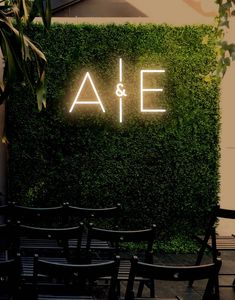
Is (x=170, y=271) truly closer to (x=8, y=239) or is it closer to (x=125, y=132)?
(x=8, y=239)

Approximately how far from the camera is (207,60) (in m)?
7.99

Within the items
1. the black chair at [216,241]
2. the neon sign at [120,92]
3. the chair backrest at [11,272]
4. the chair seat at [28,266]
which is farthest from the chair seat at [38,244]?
the neon sign at [120,92]

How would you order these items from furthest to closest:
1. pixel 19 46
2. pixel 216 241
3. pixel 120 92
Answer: pixel 120 92 < pixel 216 241 < pixel 19 46

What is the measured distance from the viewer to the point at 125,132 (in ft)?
26.0

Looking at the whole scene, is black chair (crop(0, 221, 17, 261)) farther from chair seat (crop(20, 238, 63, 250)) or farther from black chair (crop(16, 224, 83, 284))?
chair seat (crop(20, 238, 63, 250))

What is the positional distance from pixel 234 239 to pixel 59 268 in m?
3.24

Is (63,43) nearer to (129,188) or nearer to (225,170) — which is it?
(129,188)

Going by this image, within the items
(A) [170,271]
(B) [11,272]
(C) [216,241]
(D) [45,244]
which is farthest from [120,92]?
(B) [11,272]

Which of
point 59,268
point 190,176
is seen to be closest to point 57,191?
point 190,176

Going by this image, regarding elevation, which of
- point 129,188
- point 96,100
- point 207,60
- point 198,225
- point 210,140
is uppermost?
point 207,60

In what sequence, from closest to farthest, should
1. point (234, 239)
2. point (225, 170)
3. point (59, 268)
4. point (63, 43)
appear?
point (59, 268), point (234, 239), point (63, 43), point (225, 170)

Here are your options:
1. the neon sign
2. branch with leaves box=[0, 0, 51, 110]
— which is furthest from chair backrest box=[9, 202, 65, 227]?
the neon sign

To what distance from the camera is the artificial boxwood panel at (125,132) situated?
25.5 ft

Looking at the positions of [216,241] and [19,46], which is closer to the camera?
[19,46]
